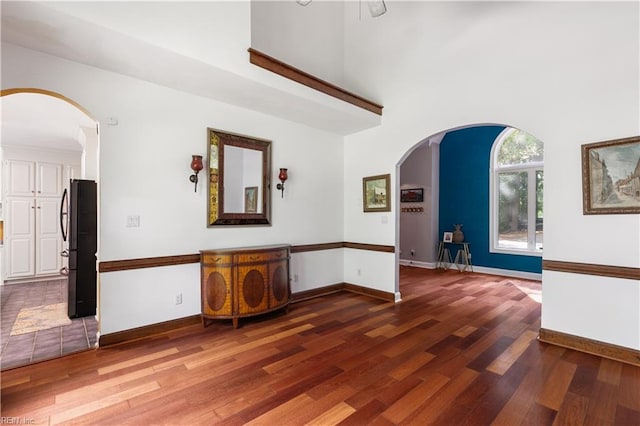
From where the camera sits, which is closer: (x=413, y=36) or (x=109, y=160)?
(x=109, y=160)

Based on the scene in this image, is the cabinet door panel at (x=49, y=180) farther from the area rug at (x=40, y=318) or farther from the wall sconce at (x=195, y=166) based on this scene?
the wall sconce at (x=195, y=166)

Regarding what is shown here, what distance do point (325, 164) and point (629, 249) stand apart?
146 inches

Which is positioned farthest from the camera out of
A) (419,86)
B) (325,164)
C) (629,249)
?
(325,164)

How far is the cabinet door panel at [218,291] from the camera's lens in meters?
3.36

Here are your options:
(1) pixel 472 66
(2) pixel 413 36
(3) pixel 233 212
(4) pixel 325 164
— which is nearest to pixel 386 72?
(2) pixel 413 36

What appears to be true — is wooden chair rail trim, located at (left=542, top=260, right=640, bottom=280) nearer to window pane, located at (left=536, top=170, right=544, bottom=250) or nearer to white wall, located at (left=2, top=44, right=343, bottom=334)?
white wall, located at (left=2, top=44, right=343, bottom=334)

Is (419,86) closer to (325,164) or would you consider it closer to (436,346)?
(325,164)

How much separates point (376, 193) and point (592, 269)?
2689mm

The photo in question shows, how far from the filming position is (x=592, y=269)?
9.29ft

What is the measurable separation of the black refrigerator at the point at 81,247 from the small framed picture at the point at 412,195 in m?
6.67

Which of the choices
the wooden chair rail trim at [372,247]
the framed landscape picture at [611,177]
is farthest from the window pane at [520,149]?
the wooden chair rail trim at [372,247]

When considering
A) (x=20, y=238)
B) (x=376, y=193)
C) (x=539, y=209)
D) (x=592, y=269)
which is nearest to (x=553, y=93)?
(x=592, y=269)

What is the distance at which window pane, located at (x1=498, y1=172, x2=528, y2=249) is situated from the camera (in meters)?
6.27

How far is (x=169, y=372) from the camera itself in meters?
2.44
